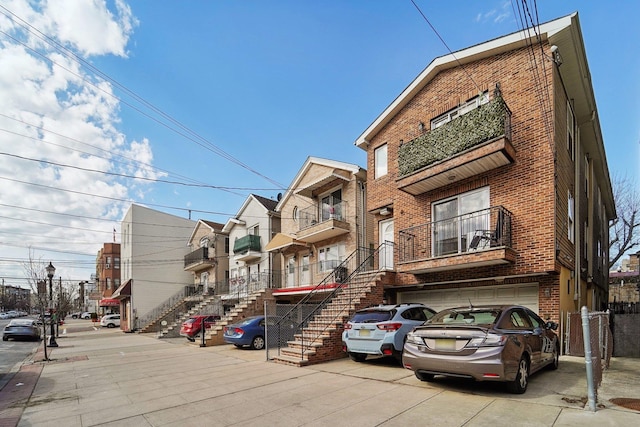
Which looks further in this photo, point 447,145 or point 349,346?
point 447,145

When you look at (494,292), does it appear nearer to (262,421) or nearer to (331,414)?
(331,414)

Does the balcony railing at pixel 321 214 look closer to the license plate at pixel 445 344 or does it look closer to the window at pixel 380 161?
the window at pixel 380 161

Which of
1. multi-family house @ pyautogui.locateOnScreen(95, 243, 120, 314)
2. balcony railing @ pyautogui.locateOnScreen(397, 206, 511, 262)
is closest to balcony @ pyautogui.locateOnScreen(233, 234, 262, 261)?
balcony railing @ pyautogui.locateOnScreen(397, 206, 511, 262)

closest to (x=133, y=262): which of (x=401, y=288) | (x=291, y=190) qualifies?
(x=291, y=190)

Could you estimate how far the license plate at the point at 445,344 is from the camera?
633 centimetres

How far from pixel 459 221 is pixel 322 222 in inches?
317

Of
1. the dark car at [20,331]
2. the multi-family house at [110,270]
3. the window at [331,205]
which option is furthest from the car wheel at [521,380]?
the multi-family house at [110,270]

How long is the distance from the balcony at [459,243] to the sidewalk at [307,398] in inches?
122

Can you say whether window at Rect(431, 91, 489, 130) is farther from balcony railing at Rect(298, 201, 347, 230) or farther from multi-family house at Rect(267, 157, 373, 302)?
balcony railing at Rect(298, 201, 347, 230)

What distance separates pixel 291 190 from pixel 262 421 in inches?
683

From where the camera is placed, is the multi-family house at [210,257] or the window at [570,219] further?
the multi-family house at [210,257]

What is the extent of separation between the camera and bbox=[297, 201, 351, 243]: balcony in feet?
60.4

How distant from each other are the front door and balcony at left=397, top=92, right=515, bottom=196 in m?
2.66

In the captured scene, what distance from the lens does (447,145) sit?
1182 cm
